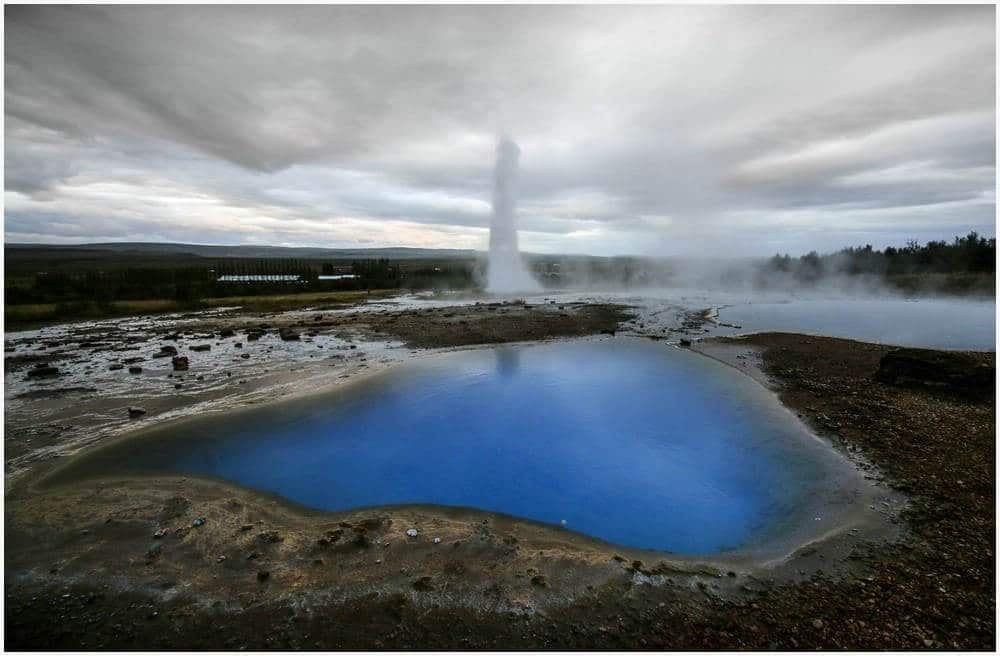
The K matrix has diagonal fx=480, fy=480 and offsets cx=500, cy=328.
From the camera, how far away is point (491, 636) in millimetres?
4180

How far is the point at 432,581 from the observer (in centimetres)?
477

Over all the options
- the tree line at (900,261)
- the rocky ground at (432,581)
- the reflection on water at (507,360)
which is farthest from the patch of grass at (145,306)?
the tree line at (900,261)

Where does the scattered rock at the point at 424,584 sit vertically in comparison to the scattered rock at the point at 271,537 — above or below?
above

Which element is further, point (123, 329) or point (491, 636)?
point (123, 329)

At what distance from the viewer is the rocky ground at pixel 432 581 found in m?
4.15

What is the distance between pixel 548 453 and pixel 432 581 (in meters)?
4.16

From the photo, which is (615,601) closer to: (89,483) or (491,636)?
(491,636)

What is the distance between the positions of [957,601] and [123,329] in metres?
24.3

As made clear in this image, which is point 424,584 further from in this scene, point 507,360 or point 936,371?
point 936,371

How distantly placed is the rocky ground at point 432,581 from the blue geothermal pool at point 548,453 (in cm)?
76

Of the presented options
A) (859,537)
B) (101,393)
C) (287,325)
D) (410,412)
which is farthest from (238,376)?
(859,537)

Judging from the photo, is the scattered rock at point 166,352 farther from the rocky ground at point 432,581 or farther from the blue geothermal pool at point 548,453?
the rocky ground at point 432,581

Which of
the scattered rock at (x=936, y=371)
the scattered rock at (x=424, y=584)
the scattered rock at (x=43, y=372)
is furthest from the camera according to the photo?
the scattered rock at (x=43, y=372)

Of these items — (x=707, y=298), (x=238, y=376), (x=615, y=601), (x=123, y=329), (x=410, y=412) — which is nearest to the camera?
(x=615, y=601)
